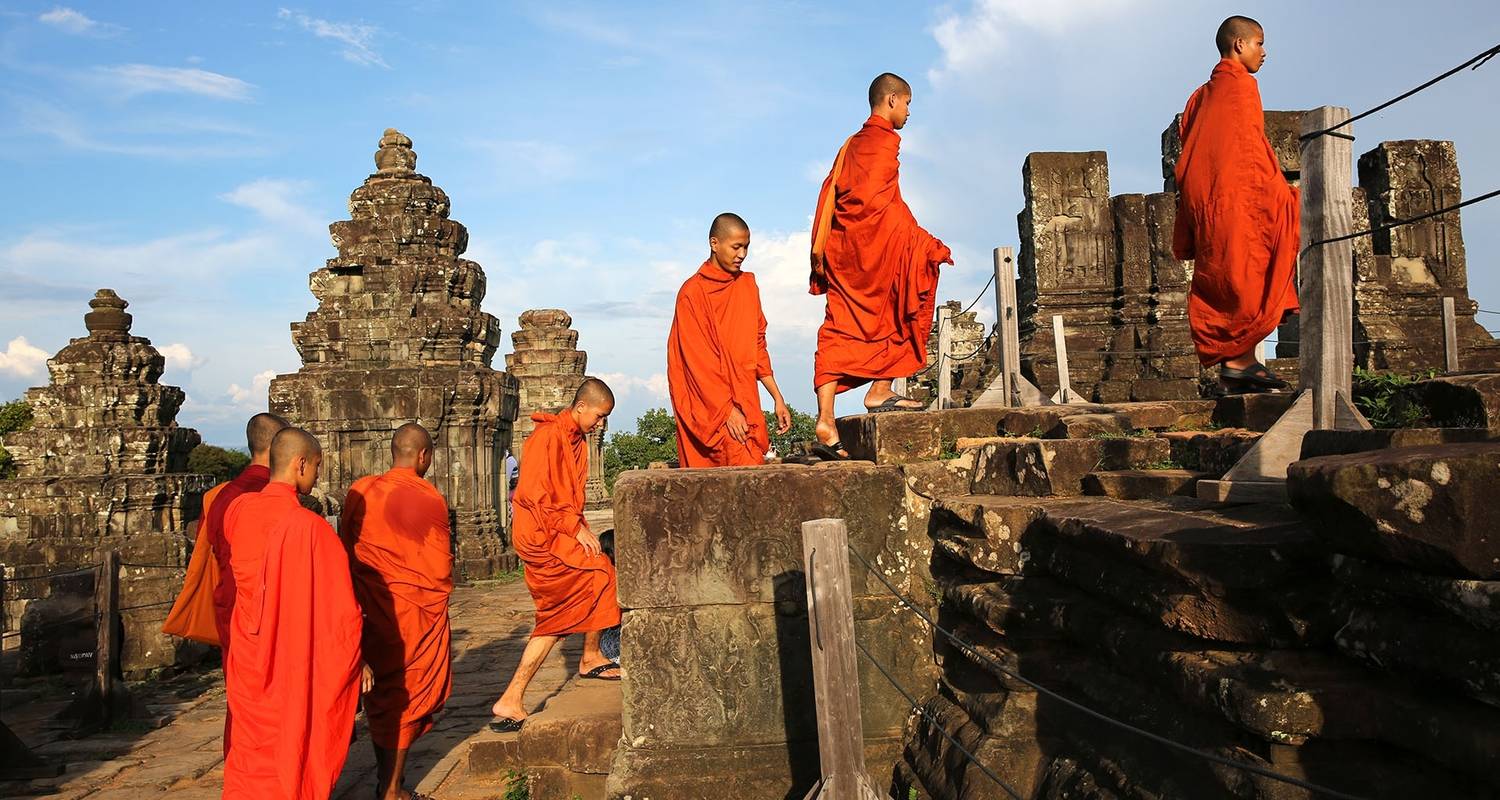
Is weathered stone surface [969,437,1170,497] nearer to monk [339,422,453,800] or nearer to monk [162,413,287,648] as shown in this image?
monk [339,422,453,800]

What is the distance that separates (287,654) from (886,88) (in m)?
3.80

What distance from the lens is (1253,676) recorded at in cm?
198

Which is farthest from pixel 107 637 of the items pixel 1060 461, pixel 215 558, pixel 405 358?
pixel 405 358

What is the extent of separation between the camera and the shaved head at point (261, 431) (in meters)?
5.54

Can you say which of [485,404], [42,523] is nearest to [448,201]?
[485,404]

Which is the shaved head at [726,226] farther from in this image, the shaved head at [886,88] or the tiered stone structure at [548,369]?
the tiered stone structure at [548,369]

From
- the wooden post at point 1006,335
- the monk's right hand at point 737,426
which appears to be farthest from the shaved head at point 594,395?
the wooden post at point 1006,335

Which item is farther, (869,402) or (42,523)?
(42,523)

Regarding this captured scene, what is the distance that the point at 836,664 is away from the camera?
9.68 ft

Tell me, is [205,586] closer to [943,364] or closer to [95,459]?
[943,364]

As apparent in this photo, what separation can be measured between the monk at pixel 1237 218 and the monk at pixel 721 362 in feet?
6.77

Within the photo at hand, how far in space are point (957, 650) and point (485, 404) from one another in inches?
419

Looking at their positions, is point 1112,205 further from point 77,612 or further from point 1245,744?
point 77,612

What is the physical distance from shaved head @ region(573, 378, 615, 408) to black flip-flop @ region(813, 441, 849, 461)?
1240mm
